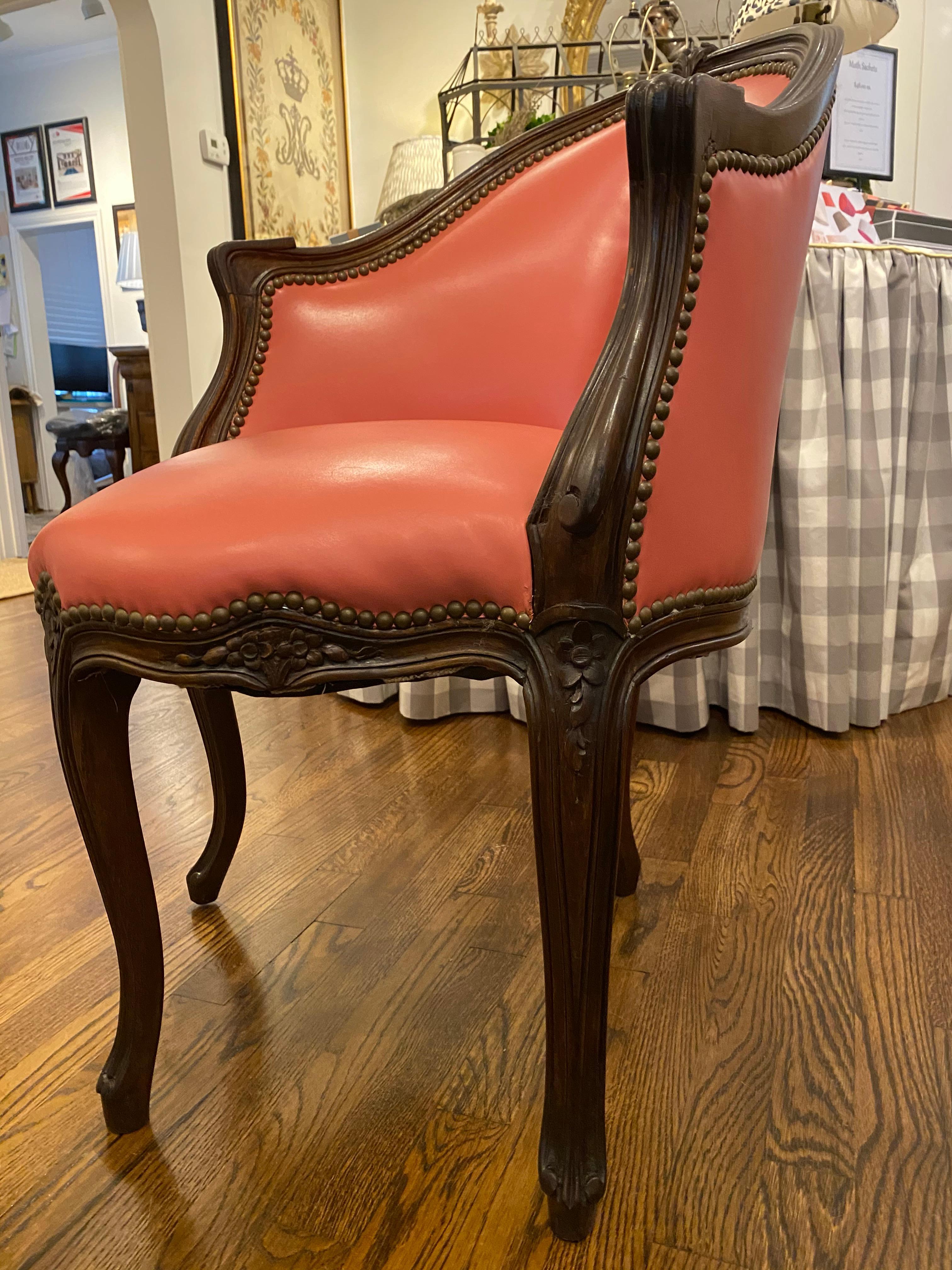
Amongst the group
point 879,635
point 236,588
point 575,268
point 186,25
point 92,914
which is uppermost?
point 186,25

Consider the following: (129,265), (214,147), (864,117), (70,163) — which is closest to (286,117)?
(214,147)

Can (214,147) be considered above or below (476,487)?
above

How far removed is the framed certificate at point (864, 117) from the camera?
172 cm

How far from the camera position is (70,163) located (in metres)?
6.01

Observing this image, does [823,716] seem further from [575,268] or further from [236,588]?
[236,588]

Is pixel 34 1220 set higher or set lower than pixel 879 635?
lower

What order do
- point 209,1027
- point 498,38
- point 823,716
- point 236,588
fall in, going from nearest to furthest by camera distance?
point 236,588, point 209,1027, point 823,716, point 498,38

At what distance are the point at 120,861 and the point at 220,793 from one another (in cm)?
33

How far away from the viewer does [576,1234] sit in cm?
59

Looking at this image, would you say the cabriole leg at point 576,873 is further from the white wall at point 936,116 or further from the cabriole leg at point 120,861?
the white wall at point 936,116

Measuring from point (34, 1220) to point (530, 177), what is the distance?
3.19 feet

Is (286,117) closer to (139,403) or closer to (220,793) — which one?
(139,403)

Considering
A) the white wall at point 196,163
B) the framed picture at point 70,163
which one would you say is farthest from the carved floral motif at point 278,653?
the framed picture at point 70,163

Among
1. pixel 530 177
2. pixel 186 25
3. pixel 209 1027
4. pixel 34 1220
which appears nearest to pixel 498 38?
pixel 186 25
